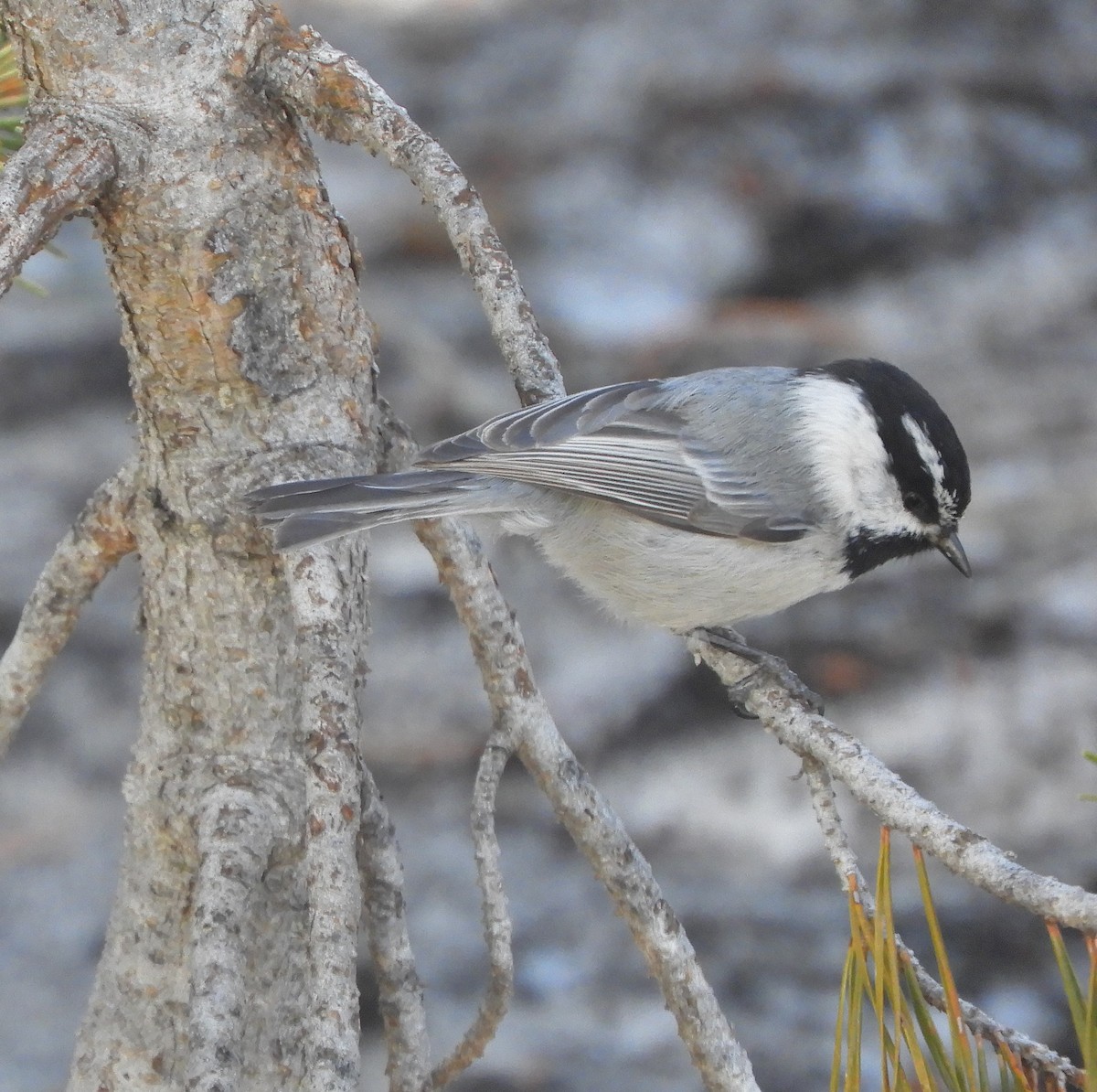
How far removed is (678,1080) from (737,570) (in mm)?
1229

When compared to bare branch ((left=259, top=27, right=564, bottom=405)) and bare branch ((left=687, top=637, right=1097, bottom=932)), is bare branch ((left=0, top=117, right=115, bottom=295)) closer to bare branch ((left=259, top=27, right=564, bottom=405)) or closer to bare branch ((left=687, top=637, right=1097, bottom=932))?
bare branch ((left=259, top=27, right=564, bottom=405))

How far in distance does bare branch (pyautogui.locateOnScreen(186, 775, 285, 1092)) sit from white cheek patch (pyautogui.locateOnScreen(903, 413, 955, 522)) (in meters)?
1.25

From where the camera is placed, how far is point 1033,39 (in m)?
4.52

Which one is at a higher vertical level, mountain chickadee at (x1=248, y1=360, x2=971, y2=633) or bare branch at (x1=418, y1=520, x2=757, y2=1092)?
mountain chickadee at (x1=248, y1=360, x2=971, y2=633)

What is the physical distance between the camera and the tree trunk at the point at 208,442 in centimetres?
158

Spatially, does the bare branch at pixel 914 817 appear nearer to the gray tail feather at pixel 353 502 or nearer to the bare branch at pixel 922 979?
the bare branch at pixel 922 979

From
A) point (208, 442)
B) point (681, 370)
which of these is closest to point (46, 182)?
point (208, 442)

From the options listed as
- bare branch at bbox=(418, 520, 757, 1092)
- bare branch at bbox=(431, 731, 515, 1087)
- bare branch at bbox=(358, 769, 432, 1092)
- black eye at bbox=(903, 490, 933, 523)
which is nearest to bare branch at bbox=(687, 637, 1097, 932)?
bare branch at bbox=(418, 520, 757, 1092)

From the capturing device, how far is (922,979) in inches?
53.7

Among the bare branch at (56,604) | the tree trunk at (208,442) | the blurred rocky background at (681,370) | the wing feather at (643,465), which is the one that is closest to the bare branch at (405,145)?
the tree trunk at (208,442)

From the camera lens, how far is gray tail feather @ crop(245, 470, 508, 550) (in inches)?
63.5

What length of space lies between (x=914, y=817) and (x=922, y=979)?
16 cm

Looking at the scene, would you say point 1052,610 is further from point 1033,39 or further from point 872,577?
point 1033,39

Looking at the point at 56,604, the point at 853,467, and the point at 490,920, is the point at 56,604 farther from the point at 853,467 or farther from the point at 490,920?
the point at 853,467
